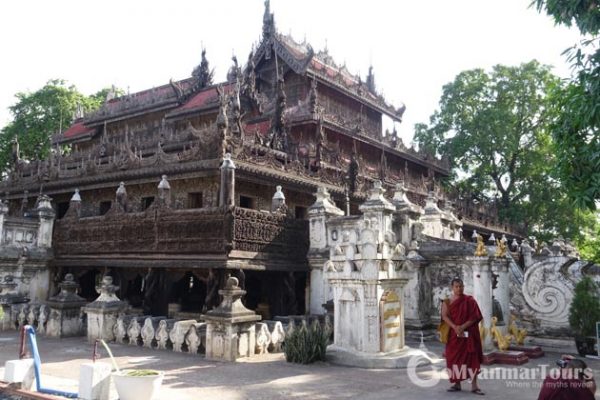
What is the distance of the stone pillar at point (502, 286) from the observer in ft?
44.3

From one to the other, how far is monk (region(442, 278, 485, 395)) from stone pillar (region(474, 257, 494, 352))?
441 cm

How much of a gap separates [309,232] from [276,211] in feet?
4.43

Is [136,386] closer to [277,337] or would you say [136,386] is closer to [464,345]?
[464,345]

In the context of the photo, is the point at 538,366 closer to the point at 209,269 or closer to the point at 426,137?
the point at 209,269

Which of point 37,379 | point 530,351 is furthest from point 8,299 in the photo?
point 530,351

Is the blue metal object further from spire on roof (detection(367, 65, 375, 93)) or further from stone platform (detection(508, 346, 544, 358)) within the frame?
spire on roof (detection(367, 65, 375, 93))

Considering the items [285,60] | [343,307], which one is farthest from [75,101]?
[343,307]

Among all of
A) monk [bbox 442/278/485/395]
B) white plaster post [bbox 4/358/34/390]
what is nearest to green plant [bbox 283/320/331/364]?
monk [bbox 442/278/485/395]

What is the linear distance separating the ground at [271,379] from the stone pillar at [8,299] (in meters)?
4.43

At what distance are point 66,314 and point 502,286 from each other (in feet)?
38.9

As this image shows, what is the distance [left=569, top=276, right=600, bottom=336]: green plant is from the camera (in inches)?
462

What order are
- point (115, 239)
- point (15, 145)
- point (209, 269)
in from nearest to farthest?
point (209, 269)
point (115, 239)
point (15, 145)

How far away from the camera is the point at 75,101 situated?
42.2 metres

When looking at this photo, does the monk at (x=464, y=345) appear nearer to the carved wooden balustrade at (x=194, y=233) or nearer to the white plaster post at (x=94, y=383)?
the white plaster post at (x=94, y=383)
